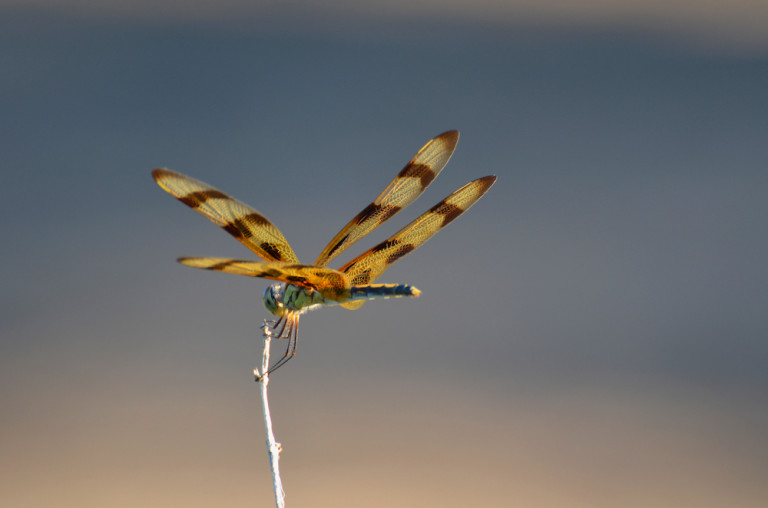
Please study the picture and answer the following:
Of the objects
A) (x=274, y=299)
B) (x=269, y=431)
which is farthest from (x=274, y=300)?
(x=269, y=431)

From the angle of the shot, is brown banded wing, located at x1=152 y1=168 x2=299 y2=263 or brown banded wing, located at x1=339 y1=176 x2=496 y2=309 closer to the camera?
brown banded wing, located at x1=152 y1=168 x2=299 y2=263

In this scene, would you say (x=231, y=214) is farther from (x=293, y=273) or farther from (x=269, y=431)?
(x=269, y=431)

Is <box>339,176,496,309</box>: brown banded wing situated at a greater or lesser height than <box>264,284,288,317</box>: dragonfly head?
greater

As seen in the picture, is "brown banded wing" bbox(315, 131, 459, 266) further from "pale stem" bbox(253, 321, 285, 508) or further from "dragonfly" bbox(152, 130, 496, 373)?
"pale stem" bbox(253, 321, 285, 508)

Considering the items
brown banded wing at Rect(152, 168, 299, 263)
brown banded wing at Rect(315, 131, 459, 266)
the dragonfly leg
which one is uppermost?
brown banded wing at Rect(315, 131, 459, 266)

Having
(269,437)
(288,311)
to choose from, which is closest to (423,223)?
(288,311)

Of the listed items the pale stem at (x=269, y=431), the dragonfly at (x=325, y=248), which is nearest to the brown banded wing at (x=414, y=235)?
the dragonfly at (x=325, y=248)

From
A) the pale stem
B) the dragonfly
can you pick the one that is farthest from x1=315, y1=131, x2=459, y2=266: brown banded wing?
the pale stem

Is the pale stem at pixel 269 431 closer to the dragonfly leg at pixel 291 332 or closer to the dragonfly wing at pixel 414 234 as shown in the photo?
the dragonfly leg at pixel 291 332
